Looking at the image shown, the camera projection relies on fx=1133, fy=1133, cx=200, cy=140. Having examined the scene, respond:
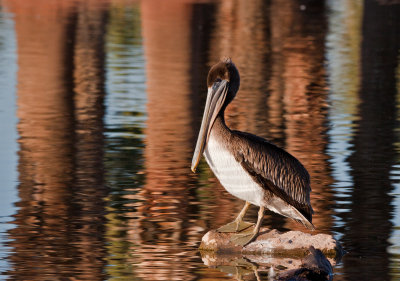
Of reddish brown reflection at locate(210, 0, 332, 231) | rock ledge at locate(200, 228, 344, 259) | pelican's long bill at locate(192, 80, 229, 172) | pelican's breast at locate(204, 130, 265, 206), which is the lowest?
reddish brown reflection at locate(210, 0, 332, 231)

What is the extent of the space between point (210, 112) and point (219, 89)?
0.22 m

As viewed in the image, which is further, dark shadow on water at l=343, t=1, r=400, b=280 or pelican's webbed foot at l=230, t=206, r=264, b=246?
pelican's webbed foot at l=230, t=206, r=264, b=246

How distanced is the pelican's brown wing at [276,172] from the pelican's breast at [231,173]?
0.16ft

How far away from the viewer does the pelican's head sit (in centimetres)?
856

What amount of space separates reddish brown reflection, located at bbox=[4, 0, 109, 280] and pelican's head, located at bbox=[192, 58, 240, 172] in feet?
4.18

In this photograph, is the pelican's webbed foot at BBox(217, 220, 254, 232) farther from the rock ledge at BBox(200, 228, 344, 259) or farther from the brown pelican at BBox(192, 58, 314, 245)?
the brown pelican at BBox(192, 58, 314, 245)

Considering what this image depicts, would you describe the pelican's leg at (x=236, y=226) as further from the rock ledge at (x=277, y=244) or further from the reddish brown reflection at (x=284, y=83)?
the reddish brown reflection at (x=284, y=83)

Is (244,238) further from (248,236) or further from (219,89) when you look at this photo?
(219,89)

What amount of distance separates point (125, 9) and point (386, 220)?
30749mm

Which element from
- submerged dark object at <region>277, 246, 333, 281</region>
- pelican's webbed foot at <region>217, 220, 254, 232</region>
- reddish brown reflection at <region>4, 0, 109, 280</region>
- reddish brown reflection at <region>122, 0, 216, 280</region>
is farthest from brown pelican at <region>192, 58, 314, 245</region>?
reddish brown reflection at <region>4, 0, 109, 280</region>

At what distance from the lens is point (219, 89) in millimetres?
8688

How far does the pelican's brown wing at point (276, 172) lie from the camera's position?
8.33m

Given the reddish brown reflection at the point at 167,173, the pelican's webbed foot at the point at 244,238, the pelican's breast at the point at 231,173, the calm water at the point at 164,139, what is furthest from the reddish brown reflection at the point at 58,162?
the pelican's breast at the point at 231,173

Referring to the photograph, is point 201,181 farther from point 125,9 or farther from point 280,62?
point 125,9
